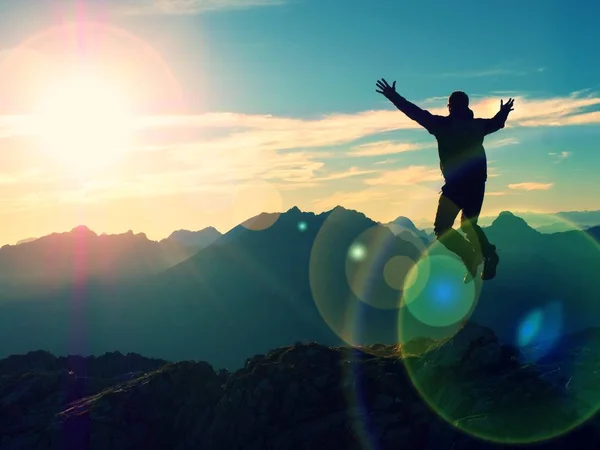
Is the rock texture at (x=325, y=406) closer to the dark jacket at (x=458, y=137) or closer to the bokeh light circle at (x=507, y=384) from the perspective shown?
the bokeh light circle at (x=507, y=384)

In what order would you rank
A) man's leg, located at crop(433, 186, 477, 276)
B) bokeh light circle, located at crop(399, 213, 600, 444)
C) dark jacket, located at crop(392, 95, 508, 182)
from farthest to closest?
1. bokeh light circle, located at crop(399, 213, 600, 444)
2. man's leg, located at crop(433, 186, 477, 276)
3. dark jacket, located at crop(392, 95, 508, 182)

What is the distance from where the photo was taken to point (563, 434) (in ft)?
103

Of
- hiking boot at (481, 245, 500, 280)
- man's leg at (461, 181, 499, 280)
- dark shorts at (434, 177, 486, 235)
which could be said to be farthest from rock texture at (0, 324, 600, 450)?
dark shorts at (434, 177, 486, 235)

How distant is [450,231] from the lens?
15.8 metres

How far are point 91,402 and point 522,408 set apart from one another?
48.6 metres

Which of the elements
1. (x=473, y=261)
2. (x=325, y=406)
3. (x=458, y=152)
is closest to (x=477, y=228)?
(x=473, y=261)

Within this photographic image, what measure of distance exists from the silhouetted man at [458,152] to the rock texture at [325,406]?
Answer: 2221cm

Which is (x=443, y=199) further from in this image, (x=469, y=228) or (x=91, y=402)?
(x=91, y=402)

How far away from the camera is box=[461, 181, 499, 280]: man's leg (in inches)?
595

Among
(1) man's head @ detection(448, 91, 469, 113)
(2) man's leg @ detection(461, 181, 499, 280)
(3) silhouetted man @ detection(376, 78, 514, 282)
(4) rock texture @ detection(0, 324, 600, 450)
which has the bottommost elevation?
(4) rock texture @ detection(0, 324, 600, 450)

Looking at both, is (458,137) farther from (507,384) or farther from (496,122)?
(507,384)

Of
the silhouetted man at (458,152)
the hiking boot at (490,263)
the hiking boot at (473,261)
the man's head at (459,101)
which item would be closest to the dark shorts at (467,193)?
the silhouetted man at (458,152)

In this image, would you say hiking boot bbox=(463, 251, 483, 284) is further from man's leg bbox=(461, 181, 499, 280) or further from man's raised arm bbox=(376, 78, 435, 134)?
man's raised arm bbox=(376, 78, 435, 134)

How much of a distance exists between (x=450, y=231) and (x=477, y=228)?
2.90ft
